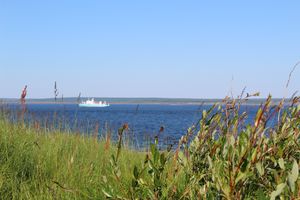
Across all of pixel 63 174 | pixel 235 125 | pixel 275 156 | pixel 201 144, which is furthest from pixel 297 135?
pixel 63 174

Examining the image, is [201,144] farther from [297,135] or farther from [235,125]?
[297,135]

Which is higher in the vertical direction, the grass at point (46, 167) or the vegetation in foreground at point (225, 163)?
the vegetation in foreground at point (225, 163)

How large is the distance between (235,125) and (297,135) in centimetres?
45

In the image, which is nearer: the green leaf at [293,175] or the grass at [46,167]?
the green leaf at [293,175]

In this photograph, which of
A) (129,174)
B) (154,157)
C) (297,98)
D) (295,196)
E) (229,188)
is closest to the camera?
(295,196)

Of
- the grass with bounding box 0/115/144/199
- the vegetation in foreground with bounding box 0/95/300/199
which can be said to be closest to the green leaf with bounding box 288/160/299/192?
the vegetation in foreground with bounding box 0/95/300/199

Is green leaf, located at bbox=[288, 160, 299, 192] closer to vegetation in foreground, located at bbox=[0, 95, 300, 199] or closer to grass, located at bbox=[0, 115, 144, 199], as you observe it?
vegetation in foreground, located at bbox=[0, 95, 300, 199]

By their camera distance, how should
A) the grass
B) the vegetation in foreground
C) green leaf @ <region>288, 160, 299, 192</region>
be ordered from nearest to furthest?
1. green leaf @ <region>288, 160, 299, 192</region>
2. the vegetation in foreground
3. the grass

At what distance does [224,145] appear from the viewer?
270cm

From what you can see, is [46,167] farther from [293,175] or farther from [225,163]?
[293,175]

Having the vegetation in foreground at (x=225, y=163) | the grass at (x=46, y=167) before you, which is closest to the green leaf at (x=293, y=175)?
the vegetation in foreground at (x=225, y=163)

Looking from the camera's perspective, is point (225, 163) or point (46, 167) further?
point (46, 167)

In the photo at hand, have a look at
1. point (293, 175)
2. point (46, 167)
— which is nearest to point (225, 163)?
point (293, 175)

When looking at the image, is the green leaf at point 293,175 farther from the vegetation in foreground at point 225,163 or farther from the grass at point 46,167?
the grass at point 46,167
